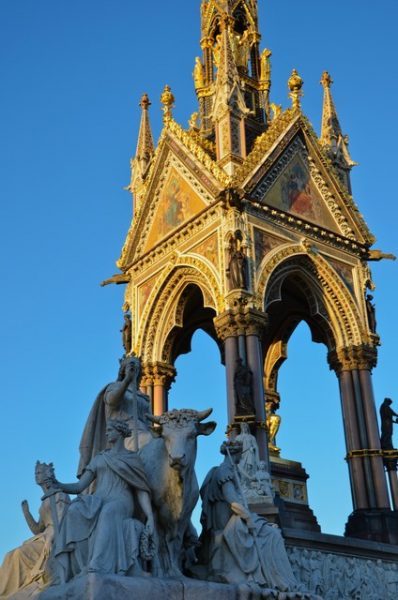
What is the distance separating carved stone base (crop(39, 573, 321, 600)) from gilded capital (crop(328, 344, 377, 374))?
55.7ft

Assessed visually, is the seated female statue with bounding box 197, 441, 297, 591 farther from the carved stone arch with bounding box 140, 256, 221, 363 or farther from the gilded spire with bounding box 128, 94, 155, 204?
the gilded spire with bounding box 128, 94, 155, 204

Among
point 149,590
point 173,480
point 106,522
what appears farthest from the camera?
point 173,480

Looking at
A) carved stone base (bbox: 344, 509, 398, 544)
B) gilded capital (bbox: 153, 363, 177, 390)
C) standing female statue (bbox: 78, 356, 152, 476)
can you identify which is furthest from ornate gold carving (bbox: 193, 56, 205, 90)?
standing female statue (bbox: 78, 356, 152, 476)

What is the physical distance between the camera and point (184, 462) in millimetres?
4945

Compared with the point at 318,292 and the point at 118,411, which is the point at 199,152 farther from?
the point at 118,411

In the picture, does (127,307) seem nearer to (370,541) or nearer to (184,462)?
(370,541)

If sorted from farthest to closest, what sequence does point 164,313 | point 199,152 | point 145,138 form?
point 145,138 → point 164,313 → point 199,152

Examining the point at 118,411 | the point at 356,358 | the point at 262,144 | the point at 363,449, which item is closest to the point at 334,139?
the point at 262,144

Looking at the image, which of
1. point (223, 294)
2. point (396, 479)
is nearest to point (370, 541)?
point (396, 479)

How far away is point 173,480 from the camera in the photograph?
5.04 meters

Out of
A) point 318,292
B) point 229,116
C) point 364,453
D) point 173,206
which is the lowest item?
point 364,453

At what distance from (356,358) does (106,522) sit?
1750 cm

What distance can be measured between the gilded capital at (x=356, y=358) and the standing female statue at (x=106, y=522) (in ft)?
55.8

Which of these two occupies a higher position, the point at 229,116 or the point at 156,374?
the point at 229,116
